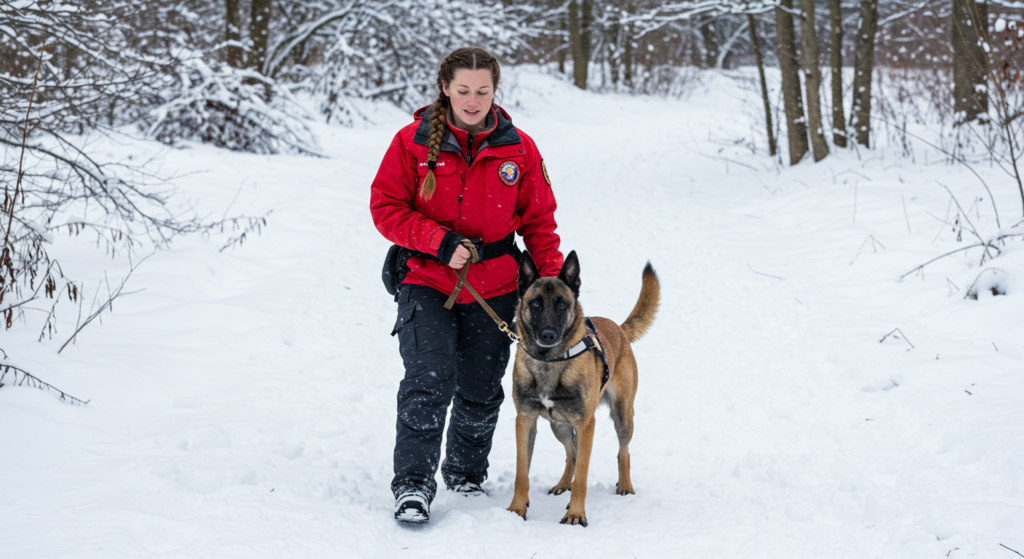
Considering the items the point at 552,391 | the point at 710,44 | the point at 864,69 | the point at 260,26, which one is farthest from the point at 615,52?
the point at 552,391

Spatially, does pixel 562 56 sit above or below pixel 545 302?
above

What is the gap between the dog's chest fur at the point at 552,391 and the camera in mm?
3289

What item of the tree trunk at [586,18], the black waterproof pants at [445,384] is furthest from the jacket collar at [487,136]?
the tree trunk at [586,18]

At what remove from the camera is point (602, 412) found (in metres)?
4.34

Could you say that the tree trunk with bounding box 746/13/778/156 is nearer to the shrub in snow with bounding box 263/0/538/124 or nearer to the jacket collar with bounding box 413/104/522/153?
the shrub in snow with bounding box 263/0/538/124

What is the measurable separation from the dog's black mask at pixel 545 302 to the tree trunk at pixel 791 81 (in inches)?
365

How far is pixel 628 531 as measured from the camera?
3.20 meters

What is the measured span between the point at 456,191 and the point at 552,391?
1081 mm

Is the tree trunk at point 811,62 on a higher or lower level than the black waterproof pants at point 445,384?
higher

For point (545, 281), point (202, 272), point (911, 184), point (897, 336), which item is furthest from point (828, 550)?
point (911, 184)

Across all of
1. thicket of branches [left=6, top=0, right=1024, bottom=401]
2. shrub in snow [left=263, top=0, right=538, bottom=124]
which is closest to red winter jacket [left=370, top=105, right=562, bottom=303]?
thicket of branches [left=6, top=0, right=1024, bottom=401]

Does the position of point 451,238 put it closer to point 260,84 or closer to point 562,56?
point 260,84

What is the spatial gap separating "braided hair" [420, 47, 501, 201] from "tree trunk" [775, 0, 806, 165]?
918cm

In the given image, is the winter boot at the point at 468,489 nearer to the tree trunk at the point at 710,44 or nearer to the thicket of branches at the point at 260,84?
the thicket of branches at the point at 260,84
